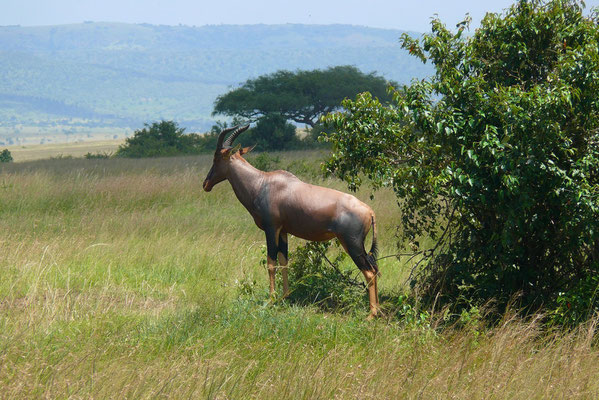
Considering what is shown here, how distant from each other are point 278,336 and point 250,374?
0.87 metres

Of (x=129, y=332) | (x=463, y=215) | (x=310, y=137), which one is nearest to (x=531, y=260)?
(x=463, y=215)

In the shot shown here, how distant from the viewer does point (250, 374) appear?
217 inches

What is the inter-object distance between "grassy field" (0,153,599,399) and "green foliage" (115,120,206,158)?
30.7m

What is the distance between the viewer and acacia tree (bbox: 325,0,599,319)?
6.59 metres

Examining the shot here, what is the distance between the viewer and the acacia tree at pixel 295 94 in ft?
172

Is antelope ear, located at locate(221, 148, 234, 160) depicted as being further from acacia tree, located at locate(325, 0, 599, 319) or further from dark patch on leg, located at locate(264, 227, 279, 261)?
acacia tree, located at locate(325, 0, 599, 319)

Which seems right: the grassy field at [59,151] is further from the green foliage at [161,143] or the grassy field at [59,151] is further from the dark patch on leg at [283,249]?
the dark patch on leg at [283,249]

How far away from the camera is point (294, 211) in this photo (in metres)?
7.66

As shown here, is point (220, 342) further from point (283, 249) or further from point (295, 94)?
point (295, 94)

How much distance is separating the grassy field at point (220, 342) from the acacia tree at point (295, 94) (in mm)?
42006

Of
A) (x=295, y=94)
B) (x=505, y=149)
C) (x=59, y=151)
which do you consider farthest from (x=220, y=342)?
(x=59, y=151)

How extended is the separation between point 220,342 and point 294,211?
1946 mm

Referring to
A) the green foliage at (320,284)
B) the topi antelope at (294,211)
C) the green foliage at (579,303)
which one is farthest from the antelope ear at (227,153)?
the green foliage at (579,303)

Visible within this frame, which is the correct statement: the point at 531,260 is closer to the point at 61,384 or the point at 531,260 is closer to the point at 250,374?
the point at 250,374
